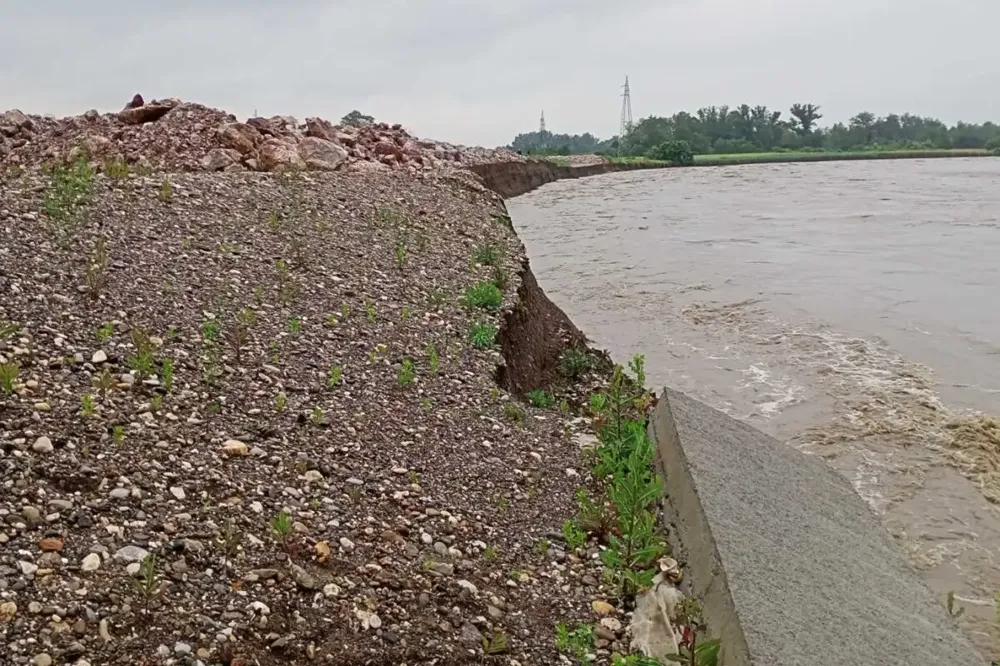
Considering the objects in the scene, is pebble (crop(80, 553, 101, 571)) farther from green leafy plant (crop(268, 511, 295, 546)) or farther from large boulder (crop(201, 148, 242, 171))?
large boulder (crop(201, 148, 242, 171))

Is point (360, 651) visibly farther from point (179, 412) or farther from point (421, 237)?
point (421, 237)

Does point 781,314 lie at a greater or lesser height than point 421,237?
lesser

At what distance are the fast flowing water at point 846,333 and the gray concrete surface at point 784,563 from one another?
664 mm

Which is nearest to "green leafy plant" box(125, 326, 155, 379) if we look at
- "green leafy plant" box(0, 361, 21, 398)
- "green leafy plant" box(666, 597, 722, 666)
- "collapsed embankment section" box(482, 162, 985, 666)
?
"green leafy plant" box(0, 361, 21, 398)

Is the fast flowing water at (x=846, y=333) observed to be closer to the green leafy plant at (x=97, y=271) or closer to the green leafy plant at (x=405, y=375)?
the green leafy plant at (x=405, y=375)

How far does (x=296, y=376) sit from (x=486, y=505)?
1.98 m

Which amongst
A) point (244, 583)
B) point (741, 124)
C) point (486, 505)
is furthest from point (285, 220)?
point (741, 124)

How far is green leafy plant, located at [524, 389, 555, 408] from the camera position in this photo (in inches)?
302

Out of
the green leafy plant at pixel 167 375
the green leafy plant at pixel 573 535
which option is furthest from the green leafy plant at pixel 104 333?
the green leafy plant at pixel 573 535

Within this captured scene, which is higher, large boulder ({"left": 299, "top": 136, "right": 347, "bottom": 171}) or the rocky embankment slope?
large boulder ({"left": 299, "top": 136, "right": 347, "bottom": 171})

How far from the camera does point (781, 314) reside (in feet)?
45.2

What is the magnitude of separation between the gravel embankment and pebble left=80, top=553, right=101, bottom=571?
32 millimetres

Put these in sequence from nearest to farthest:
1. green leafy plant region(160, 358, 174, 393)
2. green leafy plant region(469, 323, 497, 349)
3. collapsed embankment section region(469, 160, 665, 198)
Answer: green leafy plant region(160, 358, 174, 393) < green leafy plant region(469, 323, 497, 349) < collapsed embankment section region(469, 160, 665, 198)

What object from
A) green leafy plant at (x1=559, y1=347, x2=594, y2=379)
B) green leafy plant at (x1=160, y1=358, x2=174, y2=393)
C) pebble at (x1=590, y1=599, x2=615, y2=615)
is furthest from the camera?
green leafy plant at (x1=559, y1=347, x2=594, y2=379)
